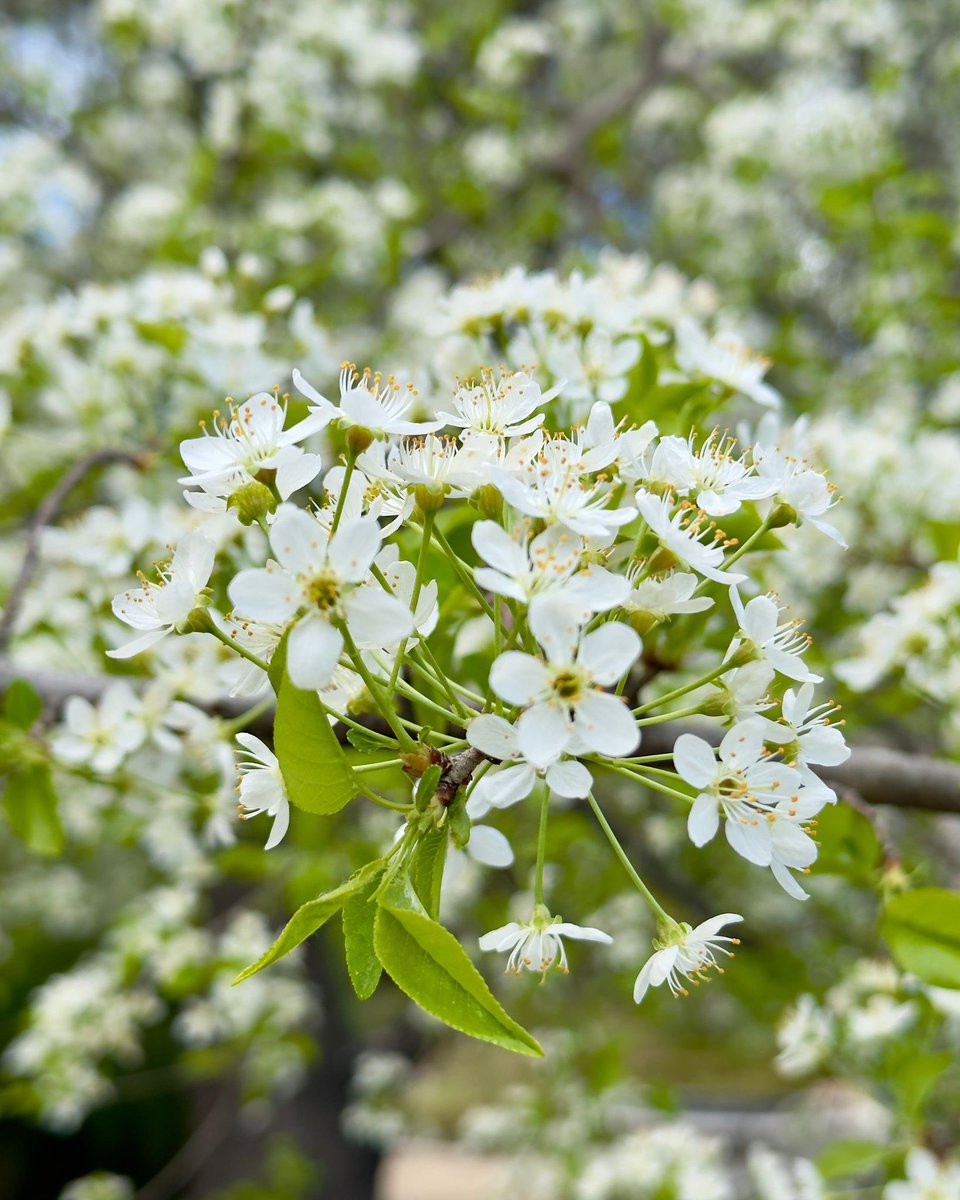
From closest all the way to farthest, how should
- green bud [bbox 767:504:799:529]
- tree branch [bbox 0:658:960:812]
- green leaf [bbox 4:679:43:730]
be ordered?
green bud [bbox 767:504:799:529]
tree branch [bbox 0:658:960:812]
green leaf [bbox 4:679:43:730]

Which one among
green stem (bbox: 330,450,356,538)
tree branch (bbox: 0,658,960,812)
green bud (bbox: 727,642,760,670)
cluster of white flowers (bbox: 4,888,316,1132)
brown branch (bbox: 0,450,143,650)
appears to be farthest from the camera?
cluster of white flowers (bbox: 4,888,316,1132)

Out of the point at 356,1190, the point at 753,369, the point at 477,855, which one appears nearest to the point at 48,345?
the point at 753,369

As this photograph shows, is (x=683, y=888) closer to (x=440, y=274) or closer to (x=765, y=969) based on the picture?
(x=765, y=969)

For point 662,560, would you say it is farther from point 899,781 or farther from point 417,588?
point 899,781

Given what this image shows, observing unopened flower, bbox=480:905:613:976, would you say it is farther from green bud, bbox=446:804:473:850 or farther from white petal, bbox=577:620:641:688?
white petal, bbox=577:620:641:688

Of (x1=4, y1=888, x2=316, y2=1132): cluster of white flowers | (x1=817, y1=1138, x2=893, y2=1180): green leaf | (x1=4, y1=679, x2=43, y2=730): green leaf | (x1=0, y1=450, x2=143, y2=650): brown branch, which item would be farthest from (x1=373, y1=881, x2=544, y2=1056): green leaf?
(x1=4, y1=888, x2=316, y2=1132): cluster of white flowers

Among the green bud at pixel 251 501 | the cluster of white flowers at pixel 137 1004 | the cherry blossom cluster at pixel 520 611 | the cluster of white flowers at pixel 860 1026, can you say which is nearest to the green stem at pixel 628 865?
the cherry blossom cluster at pixel 520 611

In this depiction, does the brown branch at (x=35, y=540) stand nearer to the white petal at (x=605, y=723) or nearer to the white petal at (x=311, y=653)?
the white petal at (x=311, y=653)
